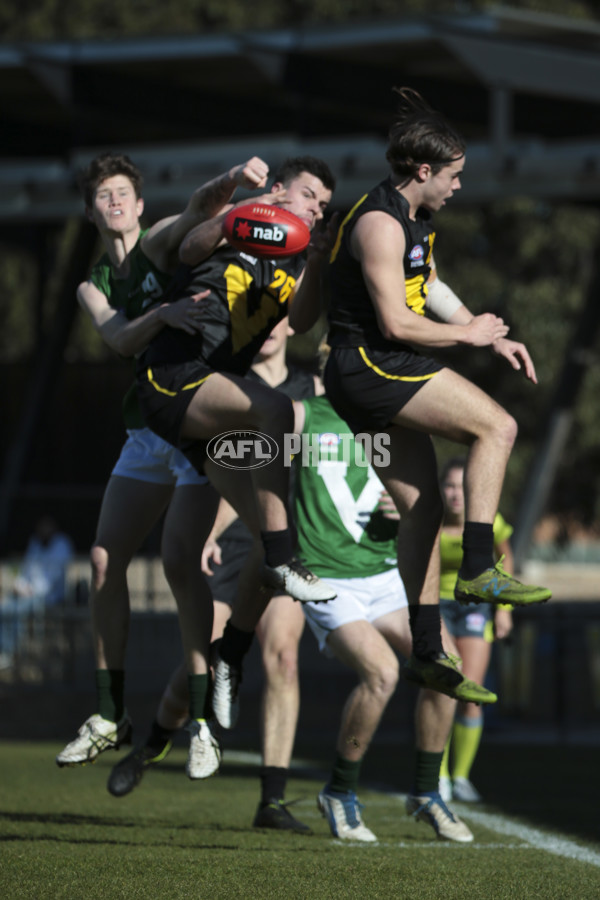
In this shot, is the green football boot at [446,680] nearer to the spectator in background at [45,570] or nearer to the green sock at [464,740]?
the green sock at [464,740]

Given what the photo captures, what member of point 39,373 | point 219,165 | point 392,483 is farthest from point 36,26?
point 392,483

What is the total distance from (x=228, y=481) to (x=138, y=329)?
75 centimetres

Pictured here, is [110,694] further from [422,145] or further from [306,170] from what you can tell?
[422,145]

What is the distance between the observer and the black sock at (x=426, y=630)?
18.9 feet

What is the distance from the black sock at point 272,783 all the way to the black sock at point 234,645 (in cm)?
99

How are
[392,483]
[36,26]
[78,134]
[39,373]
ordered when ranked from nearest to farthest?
[392,483] → [78,134] → [39,373] → [36,26]

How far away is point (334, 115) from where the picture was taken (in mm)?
A: 21078

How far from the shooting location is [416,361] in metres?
5.55

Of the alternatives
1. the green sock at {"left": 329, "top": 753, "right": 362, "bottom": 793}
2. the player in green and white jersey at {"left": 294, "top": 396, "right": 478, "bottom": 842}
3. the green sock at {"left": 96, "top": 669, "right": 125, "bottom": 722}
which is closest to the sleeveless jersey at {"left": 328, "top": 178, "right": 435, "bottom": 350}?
the player in green and white jersey at {"left": 294, "top": 396, "right": 478, "bottom": 842}

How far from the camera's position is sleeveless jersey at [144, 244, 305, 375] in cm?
588

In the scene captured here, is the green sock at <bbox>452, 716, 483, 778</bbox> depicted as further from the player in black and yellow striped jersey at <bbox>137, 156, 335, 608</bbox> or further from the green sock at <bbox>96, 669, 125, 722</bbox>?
the player in black and yellow striped jersey at <bbox>137, 156, 335, 608</bbox>

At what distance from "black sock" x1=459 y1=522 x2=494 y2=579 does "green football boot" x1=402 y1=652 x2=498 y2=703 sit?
0.45m

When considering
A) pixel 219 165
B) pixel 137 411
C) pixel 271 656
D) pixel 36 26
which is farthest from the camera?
pixel 36 26

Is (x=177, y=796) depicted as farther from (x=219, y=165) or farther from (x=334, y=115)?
(x=334, y=115)
